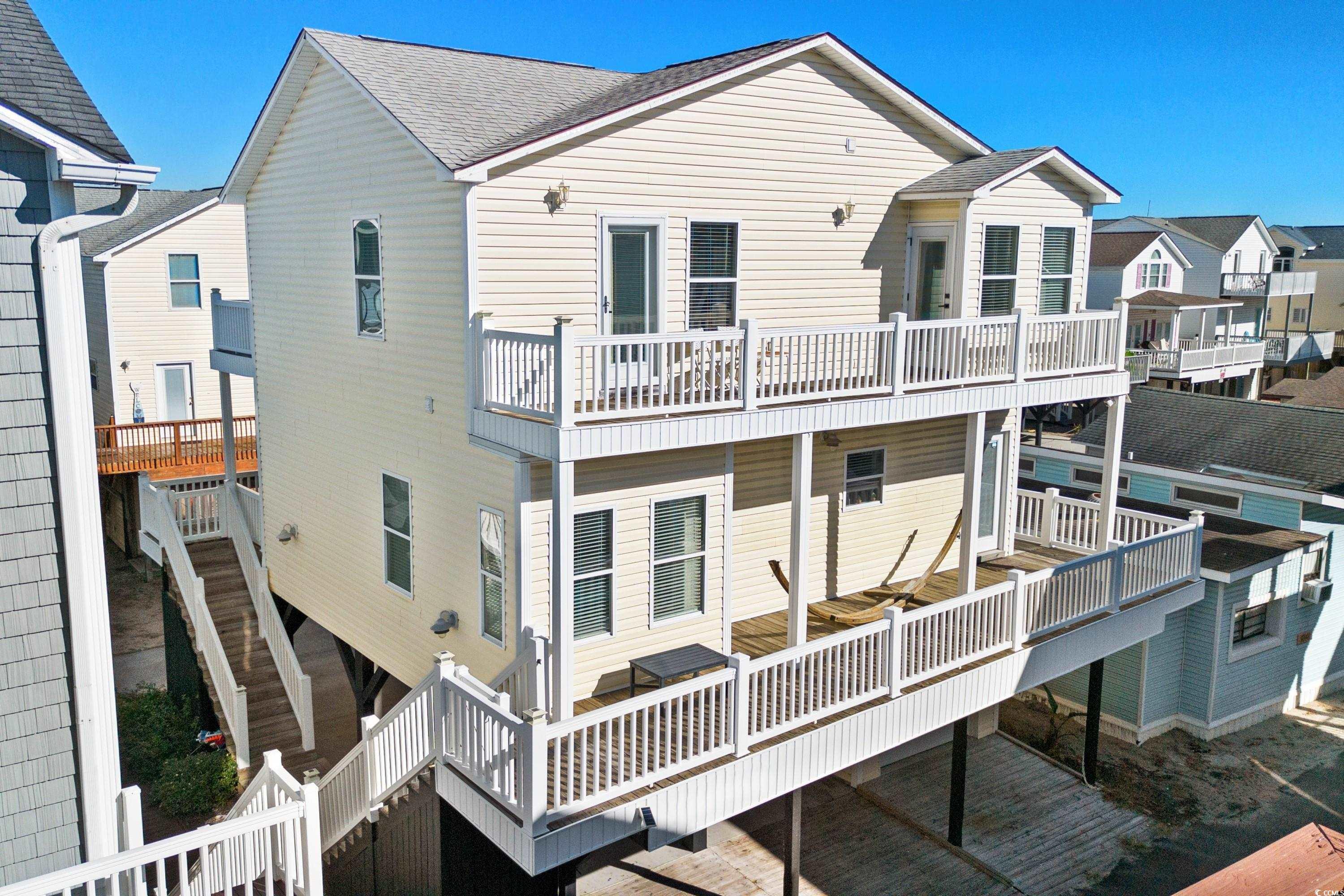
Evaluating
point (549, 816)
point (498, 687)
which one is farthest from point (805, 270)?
point (549, 816)

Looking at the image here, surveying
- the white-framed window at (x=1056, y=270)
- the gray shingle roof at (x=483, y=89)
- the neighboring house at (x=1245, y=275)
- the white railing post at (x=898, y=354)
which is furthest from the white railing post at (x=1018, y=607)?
the neighboring house at (x=1245, y=275)

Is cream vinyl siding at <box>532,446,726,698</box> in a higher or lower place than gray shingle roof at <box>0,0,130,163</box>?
lower

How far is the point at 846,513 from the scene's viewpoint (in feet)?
46.3

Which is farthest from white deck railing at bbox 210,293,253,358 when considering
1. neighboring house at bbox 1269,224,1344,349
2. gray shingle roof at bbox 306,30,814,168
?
neighboring house at bbox 1269,224,1344,349

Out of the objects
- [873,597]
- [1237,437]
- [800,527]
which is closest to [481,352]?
[800,527]

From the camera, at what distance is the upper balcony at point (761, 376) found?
380 inches

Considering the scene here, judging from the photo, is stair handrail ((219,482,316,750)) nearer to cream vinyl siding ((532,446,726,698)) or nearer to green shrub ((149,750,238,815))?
green shrub ((149,750,238,815))

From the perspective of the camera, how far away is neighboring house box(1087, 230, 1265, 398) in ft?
134

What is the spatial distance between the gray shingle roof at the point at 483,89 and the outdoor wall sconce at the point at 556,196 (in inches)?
22.5

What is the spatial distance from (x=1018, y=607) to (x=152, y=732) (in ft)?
43.3

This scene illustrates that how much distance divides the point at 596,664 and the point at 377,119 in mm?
6690

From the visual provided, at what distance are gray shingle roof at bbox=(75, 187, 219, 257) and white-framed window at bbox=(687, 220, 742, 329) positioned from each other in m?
18.4

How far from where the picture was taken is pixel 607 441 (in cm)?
973

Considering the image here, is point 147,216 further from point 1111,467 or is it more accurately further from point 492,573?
point 1111,467
